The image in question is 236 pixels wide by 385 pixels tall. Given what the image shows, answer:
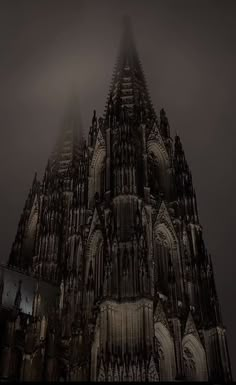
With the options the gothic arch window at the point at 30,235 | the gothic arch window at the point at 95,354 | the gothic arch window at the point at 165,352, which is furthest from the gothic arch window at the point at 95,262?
the gothic arch window at the point at 30,235

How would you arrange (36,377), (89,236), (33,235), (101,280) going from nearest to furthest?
(36,377)
(101,280)
(89,236)
(33,235)

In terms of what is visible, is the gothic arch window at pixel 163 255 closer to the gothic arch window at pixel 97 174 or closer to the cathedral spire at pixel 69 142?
the gothic arch window at pixel 97 174

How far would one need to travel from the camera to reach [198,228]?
35844mm

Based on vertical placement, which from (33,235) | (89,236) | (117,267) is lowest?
(117,267)

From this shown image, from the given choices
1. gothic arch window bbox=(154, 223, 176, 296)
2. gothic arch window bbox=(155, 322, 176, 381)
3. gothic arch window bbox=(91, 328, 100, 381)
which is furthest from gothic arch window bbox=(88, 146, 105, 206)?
gothic arch window bbox=(155, 322, 176, 381)

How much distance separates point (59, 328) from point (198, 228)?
12.0 metres

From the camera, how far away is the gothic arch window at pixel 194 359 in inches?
1179

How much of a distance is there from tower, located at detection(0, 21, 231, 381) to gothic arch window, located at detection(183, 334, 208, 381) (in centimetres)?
6

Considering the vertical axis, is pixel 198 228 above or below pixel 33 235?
below

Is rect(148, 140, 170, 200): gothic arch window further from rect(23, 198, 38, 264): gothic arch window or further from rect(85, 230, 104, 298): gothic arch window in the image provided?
rect(23, 198, 38, 264): gothic arch window

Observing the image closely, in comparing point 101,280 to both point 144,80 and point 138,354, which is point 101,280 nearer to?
point 138,354

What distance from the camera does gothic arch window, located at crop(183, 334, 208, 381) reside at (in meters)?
30.0

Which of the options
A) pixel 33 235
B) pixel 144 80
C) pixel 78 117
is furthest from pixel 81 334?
pixel 78 117

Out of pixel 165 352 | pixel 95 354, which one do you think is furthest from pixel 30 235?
pixel 165 352
